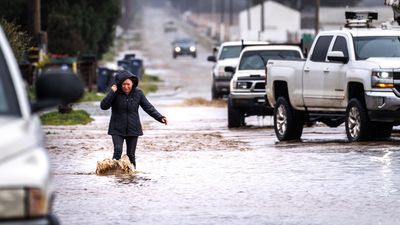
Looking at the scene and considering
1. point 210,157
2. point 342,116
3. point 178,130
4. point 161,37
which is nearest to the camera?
point 210,157

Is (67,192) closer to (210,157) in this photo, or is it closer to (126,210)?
(126,210)

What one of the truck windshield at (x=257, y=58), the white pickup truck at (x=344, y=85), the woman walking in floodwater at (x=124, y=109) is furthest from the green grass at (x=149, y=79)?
the woman walking in floodwater at (x=124, y=109)

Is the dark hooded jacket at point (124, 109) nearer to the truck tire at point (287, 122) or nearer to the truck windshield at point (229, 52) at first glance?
the truck tire at point (287, 122)

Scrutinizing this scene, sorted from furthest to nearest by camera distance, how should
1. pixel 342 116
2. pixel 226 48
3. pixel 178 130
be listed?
pixel 226 48
pixel 178 130
pixel 342 116

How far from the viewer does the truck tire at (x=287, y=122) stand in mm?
23953

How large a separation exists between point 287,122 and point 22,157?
17381 mm

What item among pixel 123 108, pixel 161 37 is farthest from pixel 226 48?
pixel 161 37

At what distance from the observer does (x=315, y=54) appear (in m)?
23.2

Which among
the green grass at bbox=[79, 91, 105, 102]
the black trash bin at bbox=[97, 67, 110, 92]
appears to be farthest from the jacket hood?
the black trash bin at bbox=[97, 67, 110, 92]

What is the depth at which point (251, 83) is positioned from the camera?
2928 cm

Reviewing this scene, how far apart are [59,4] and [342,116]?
29343 millimetres

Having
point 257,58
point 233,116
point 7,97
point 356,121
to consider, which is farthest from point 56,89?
point 257,58

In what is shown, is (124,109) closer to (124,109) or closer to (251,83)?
(124,109)

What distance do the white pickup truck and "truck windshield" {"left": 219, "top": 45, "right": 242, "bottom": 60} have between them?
1595cm
